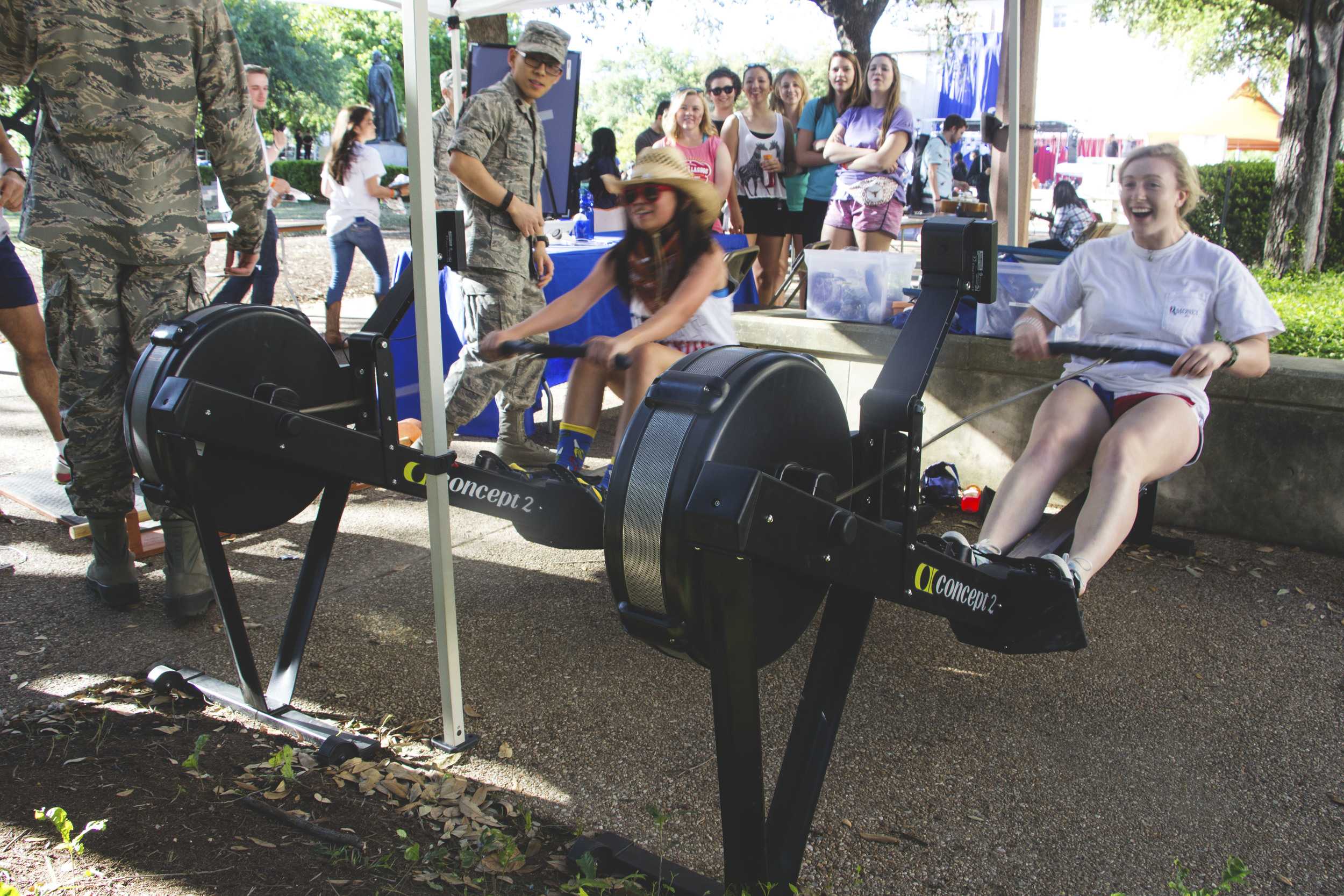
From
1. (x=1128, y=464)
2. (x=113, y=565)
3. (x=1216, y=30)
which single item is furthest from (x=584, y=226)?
(x=1216, y=30)

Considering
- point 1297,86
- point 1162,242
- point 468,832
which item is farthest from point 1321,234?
point 468,832

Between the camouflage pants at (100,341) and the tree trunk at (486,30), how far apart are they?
6.15 m

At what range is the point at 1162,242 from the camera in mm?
3344

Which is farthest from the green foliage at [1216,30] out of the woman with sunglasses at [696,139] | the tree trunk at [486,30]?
the woman with sunglasses at [696,139]

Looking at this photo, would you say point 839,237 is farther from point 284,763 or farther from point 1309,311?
point 284,763

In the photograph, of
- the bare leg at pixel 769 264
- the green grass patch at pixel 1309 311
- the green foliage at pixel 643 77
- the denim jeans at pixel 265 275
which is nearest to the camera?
the green grass patch at pixel 1309 311

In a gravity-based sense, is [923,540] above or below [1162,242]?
below

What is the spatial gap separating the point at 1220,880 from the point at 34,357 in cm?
479

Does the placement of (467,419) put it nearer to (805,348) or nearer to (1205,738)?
(805,348)

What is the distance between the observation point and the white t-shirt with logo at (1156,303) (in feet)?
10.6

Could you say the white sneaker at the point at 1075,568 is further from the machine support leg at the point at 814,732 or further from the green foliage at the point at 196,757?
the green foliage at the point at 196,757

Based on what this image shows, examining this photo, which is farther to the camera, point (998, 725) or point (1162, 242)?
point (1162, 242)

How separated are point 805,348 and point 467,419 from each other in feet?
5.67

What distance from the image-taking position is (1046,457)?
10.4 feet
